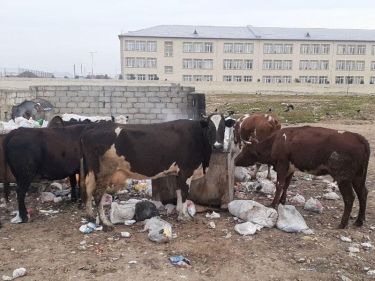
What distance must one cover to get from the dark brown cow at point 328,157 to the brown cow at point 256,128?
303 cm

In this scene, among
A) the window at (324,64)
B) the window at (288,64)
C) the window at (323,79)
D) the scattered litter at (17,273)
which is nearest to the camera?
the scattered litter at (17,273)

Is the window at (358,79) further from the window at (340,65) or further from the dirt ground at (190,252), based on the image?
the dirt ground at (190,252)

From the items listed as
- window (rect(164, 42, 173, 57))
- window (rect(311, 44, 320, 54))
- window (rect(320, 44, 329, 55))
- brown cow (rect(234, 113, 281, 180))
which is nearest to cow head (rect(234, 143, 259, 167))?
brown cow (rect(234, 113, 281, 180))

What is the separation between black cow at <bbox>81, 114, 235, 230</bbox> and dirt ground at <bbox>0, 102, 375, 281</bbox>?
0.53 metres

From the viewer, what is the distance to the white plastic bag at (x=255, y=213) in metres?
6.20

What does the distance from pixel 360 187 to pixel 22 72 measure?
51.5 metres

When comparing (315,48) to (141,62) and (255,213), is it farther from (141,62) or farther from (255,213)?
(255,213)

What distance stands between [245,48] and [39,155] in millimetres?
55277

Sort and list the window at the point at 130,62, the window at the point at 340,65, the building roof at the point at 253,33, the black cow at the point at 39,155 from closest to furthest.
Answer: the black cow at the point at 39,155, the building roof at the point at 253,33, the window at the point at 130,62, the window at the point at 340,65

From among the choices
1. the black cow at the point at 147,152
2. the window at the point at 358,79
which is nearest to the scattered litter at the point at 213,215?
the black cow at the point at 147,152

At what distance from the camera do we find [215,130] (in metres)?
6.41

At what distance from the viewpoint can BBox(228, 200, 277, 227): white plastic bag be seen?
620 cm

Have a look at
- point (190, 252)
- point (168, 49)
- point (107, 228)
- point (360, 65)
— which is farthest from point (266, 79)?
point (190, 252)

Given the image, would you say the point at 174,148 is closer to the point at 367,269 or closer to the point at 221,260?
the point at 221,260
